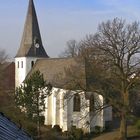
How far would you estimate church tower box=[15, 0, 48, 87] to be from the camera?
66812 mm

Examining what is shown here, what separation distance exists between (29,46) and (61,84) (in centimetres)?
1413

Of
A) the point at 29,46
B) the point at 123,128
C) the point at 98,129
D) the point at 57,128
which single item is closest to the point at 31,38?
the point at 29,46

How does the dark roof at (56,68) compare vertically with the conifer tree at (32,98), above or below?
above

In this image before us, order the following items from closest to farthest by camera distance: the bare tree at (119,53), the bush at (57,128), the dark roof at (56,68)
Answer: the bare tree at (119,53) < the bush at (57,128) < the dark roof at (56,68)

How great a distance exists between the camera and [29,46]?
219 ft

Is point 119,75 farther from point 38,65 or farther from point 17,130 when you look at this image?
point 17,130

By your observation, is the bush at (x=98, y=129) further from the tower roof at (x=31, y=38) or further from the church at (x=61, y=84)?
the tower roof at (x=31, y=38)

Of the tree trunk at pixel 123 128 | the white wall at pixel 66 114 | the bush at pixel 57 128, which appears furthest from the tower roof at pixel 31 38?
the tree trunk at pixel 123 128

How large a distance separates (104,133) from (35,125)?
8.32m

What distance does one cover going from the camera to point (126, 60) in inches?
1582

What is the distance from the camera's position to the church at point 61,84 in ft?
150

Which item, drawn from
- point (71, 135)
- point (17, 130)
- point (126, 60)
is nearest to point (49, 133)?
point (71, 135)

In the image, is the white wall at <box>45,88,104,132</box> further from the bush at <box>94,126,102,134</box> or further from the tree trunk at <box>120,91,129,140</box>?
the tree trunk at <box>120,91,129,140</box>

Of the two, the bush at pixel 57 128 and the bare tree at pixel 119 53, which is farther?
the bush at pixel 57 128
